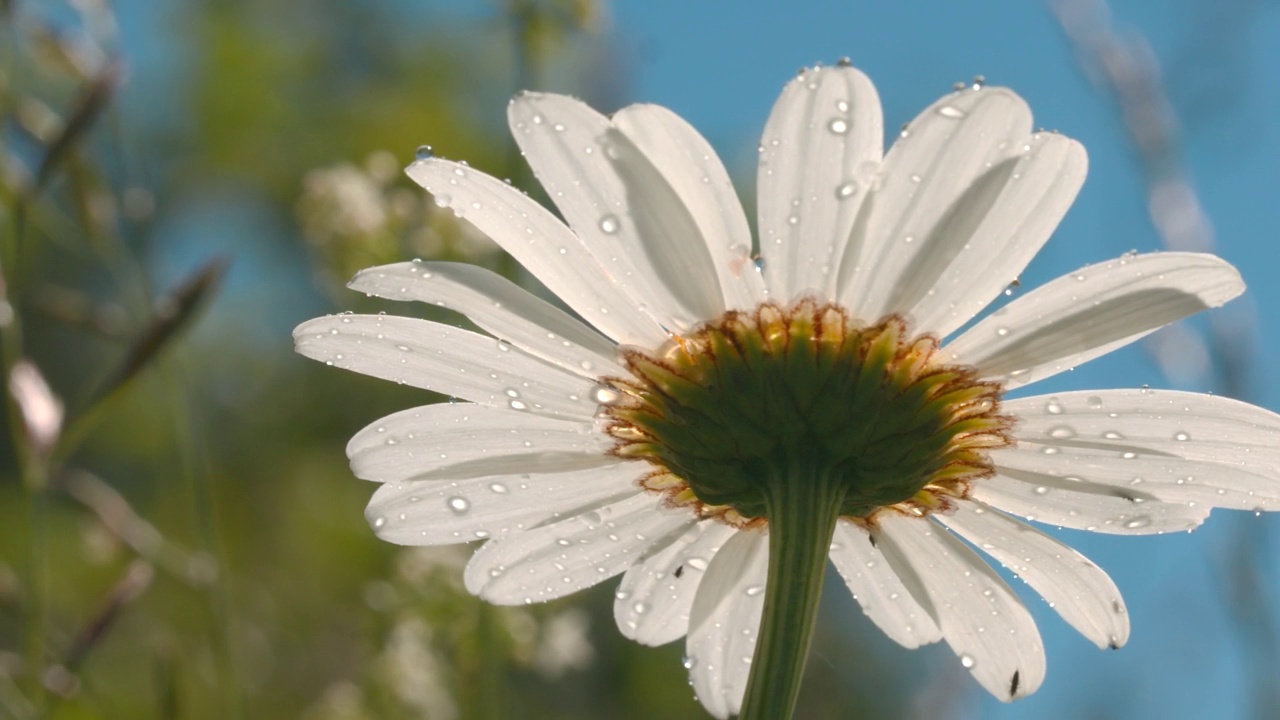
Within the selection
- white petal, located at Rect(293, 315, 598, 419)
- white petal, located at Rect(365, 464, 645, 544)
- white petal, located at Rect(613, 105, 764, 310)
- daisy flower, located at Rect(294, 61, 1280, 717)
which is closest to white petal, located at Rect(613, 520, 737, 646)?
daisy flower, located at Rect(294, 61, 1280, 717)

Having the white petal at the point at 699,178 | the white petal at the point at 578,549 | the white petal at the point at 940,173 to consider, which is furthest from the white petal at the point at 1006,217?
the white petal at the point at 578,549

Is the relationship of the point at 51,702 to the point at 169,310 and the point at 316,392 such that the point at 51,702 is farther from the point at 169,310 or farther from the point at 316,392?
the point at 316,392

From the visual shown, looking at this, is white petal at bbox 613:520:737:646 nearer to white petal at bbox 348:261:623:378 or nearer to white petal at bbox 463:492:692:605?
white petal at bbox 463:492:692:605

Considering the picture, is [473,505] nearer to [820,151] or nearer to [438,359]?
[438,359]

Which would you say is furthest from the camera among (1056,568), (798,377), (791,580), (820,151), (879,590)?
(879,590)

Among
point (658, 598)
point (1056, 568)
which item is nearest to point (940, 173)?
point (1056, 568)

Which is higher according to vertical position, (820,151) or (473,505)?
(820,151)
